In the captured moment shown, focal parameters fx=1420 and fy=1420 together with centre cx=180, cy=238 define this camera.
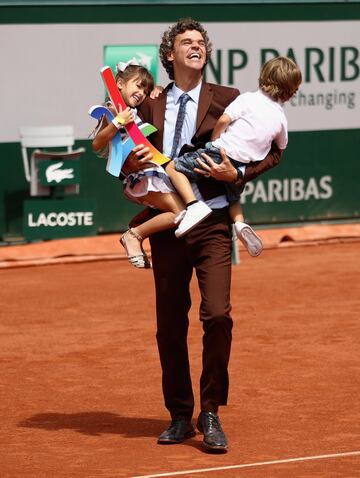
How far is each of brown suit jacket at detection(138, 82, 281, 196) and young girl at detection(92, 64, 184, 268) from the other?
0.26ft

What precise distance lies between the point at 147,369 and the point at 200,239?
2.54m

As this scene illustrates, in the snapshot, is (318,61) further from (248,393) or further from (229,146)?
(229,146)

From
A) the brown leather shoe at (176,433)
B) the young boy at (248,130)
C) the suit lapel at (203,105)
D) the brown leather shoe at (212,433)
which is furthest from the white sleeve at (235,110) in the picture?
the brown leather shoe at (176,433)

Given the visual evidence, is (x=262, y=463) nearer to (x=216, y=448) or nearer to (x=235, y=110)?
(x=216, y=448)

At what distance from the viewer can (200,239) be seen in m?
7.25

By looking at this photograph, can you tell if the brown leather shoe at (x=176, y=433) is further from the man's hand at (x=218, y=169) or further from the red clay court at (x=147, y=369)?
the man's hand at (x=218, y=169)

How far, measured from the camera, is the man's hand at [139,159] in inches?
280

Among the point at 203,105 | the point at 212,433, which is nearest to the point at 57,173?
the point at 203,105

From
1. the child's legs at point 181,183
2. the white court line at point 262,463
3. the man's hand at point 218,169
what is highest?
the man's hand at point 218,169

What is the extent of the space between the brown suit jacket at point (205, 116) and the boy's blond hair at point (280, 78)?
0.21 meters

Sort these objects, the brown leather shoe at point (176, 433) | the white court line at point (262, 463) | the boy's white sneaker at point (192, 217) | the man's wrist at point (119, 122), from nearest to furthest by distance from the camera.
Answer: the white court line at point (262, 463) → the boy's white sneaker at point (192, 217) → the man's wrist at point (119, 122) → the brown leather shoe at point (176, 433)

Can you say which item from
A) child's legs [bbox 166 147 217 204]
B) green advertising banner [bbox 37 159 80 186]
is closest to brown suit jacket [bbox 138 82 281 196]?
child's legs [bbox 166 147 217 204]

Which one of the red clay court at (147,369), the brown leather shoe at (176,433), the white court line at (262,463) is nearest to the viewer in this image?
the white court line at (262,463)

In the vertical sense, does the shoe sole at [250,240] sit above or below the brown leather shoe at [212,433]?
above
